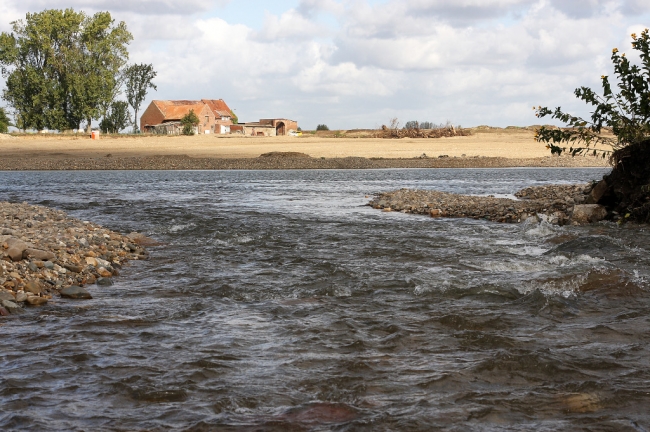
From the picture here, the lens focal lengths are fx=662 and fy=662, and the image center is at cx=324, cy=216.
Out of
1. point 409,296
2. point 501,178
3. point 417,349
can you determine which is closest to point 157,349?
point 417,349

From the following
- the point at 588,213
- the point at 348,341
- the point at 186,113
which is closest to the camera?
the point at 348,341

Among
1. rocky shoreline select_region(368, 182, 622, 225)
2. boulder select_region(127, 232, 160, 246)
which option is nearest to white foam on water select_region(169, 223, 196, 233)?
boulder select_region(127, 232, 160, 246)

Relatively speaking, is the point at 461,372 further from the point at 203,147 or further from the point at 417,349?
the point at 203,147

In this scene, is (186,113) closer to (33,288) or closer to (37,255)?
(37,255)

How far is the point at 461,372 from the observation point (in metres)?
5.77

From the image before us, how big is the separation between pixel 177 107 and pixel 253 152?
119ft

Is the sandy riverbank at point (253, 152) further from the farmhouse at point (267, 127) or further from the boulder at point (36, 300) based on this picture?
the boulder at point (36, 300)

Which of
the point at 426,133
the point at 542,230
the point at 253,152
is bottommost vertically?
the point at 542,230

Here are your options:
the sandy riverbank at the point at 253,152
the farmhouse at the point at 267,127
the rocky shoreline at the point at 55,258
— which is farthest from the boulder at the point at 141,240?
the farmhouse at the point at 267,127

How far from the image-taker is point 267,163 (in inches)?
1972

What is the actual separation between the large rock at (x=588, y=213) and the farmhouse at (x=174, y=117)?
7182 cm

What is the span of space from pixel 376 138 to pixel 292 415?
67.4m

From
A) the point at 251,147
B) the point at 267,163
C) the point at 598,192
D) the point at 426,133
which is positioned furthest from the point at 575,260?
the point at 426,133

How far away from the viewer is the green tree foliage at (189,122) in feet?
254
